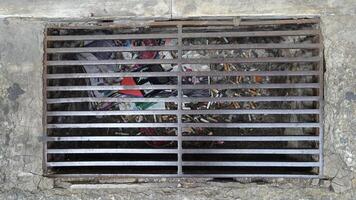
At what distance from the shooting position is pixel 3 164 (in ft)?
11.7

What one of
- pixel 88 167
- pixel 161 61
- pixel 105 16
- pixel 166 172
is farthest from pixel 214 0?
pixel 88 167

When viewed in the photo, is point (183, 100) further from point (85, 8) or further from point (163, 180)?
point (85, 8)

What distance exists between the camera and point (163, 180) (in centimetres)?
362

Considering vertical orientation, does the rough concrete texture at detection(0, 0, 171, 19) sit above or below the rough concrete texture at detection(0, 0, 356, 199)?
above

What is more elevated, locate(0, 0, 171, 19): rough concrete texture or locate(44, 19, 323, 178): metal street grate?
locate(0, 0, 171, 19): rough concrete texture

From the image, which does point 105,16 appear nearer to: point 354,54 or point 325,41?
point 325,41

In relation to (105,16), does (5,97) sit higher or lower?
lower

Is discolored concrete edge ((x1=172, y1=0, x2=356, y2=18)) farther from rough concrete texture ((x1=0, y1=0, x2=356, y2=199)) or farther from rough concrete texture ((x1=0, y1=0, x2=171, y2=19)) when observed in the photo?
rough concrete texture ((x1=0, y1=0, x2=171, y2=19))

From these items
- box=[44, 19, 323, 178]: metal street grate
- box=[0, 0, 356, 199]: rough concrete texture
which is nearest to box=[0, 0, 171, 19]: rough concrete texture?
box=[0, 0, 356, 199]: rough concrete texture

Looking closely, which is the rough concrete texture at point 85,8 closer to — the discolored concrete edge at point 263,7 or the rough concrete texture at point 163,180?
the rough concrete texture at point 163,180

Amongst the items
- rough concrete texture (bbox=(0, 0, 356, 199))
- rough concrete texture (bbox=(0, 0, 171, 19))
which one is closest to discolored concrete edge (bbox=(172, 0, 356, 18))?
rough concrete texture (bbox=(0, 0, 356, 199))

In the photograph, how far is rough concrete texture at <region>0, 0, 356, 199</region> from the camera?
3502mm

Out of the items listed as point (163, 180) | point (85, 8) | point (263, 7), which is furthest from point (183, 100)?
point (85, 8)

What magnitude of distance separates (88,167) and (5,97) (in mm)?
881
